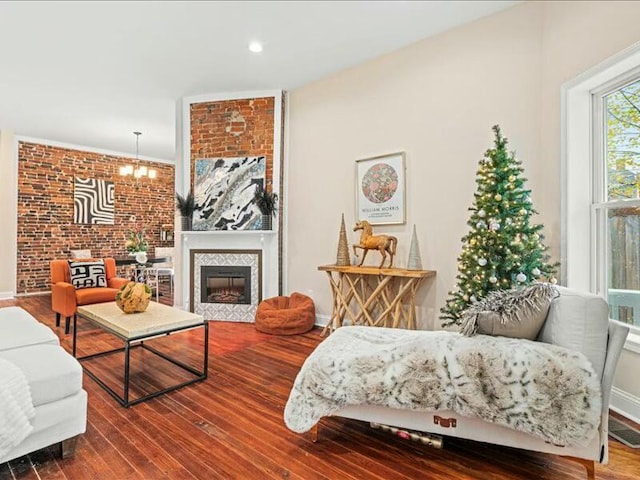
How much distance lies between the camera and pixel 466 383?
1.62 metres

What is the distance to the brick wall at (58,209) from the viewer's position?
6.45 metres

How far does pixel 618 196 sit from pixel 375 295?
2077 millimetres

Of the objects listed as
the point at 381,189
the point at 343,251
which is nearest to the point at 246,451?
the point at 343,251

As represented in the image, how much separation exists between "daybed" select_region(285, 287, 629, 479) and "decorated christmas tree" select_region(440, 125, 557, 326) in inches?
20.7

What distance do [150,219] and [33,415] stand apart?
7.20 metres

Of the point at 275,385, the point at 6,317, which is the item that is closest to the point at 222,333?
the point at 275,385

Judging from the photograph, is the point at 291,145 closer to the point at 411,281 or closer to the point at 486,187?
the point at 411,281

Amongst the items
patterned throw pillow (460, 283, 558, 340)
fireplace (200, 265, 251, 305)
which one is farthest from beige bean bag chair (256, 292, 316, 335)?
patterned throw pillow (460, 283, 558, 340)

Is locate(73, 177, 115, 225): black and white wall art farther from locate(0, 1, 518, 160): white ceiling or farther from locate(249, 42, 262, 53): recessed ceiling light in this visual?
locate(249, 42, 262, 53): recessed ceiling light

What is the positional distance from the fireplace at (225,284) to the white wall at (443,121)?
624 mm

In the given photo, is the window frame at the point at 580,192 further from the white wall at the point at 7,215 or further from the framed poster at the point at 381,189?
the white wall at the point at 7,215

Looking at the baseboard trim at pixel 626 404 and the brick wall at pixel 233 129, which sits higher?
the brick wall at pixel 233 129

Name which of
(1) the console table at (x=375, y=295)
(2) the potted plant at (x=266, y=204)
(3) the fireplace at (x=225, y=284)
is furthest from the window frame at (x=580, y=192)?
(3) the fireplace at (x=225, y=284)

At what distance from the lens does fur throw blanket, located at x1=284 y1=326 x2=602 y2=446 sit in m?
1.50
